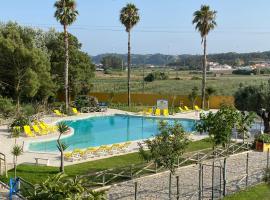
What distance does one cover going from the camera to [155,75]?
92.1 m

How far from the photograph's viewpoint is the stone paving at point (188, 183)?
16.8 meters

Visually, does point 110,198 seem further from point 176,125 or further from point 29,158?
point 29,158

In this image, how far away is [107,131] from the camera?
118ft

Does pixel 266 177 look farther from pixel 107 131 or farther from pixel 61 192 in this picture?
pixel 107 131

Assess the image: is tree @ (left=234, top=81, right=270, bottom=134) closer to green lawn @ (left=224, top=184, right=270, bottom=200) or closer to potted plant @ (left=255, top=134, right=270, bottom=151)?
potted plant @ (left=255, top=134, right=270, bottom=151)

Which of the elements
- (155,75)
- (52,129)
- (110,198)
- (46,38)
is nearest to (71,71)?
(46,38)

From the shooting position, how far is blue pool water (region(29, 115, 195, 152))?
96.2ft

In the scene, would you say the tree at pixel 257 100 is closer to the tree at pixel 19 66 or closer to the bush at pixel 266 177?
the bush at pixel 266 177

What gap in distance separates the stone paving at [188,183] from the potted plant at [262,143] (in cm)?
314

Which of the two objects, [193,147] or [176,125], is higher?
[176,125]

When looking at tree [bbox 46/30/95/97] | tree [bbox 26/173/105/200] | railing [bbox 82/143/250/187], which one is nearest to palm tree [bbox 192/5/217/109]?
tree [bbox 46/30/95/97]

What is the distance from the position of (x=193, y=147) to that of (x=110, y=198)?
11368mm

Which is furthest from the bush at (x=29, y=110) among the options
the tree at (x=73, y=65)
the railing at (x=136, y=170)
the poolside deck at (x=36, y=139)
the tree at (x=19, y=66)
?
the railing at (x=136, y=170)

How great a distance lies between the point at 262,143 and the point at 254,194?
889 cm
